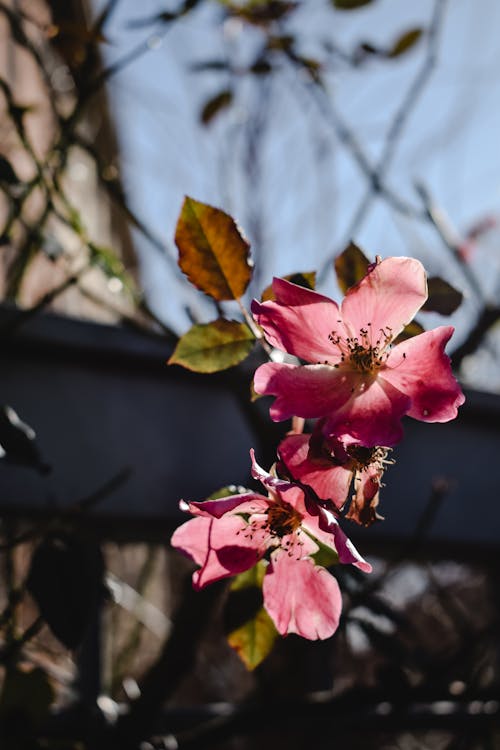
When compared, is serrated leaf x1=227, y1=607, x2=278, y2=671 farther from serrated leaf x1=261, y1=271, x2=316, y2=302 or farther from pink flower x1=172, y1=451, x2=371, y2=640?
serrated leaf x1=261, y1=271, x2=316, y2=302

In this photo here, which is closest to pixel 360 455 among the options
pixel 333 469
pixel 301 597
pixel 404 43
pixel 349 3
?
pixel 333 469

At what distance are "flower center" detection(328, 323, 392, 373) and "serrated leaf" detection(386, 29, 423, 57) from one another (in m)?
0.70

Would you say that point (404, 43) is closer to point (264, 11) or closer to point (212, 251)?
point (264, 11)

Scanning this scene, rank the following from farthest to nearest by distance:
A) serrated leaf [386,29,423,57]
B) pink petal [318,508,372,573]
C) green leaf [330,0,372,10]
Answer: serrated leaf [386,29,423,57] < green leaf [330,0,372,10] < pink petal [318,508,372,573]

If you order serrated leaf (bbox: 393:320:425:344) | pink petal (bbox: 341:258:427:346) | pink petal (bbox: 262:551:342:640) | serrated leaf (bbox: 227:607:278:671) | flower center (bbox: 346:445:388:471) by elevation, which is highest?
pink petal (bbox: 341:258:427:346)

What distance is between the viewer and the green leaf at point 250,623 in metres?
0.48

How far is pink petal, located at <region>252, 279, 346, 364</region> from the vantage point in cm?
36

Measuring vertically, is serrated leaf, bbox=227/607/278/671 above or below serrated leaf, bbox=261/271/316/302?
below

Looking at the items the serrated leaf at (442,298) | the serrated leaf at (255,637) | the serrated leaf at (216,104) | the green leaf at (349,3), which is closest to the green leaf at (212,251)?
the serrated leaf at (442,298)

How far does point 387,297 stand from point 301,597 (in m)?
0.19

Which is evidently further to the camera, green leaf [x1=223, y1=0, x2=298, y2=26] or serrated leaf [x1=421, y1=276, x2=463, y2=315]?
green leaf [x1=223, y1=0, x2=298, y2=26]

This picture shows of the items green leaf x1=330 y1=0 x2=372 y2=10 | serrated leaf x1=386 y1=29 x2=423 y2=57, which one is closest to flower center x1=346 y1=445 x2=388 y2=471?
green leaf x1=330 y1=0 x2=372 y2=10

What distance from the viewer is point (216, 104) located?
45.1 inches

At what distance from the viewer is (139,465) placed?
84 centimetres
